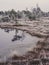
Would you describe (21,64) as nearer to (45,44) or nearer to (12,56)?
(12,56)

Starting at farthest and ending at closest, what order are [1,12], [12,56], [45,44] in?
[1,12], [45,44], [12,56]

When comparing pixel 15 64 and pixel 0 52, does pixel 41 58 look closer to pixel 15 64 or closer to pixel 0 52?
pixel 15 64

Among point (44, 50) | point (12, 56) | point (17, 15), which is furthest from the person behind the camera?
point (17, 15)

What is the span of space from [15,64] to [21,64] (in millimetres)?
466

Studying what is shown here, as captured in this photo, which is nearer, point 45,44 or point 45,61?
point 45,61

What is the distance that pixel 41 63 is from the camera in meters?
13.8

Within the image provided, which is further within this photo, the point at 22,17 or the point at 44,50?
the point at 22,17

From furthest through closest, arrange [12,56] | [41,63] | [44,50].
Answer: [44,50] < [12,56] < [41,63]

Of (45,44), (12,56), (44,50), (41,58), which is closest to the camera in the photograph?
(41,58)

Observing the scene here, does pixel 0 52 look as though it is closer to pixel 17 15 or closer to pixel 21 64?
pixel 21 64

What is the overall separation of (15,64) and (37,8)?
7963 cm

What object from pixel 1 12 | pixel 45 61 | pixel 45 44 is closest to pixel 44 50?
pixel 45 44

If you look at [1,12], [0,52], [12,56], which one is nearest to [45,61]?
[12,56]

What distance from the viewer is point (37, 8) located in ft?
301
